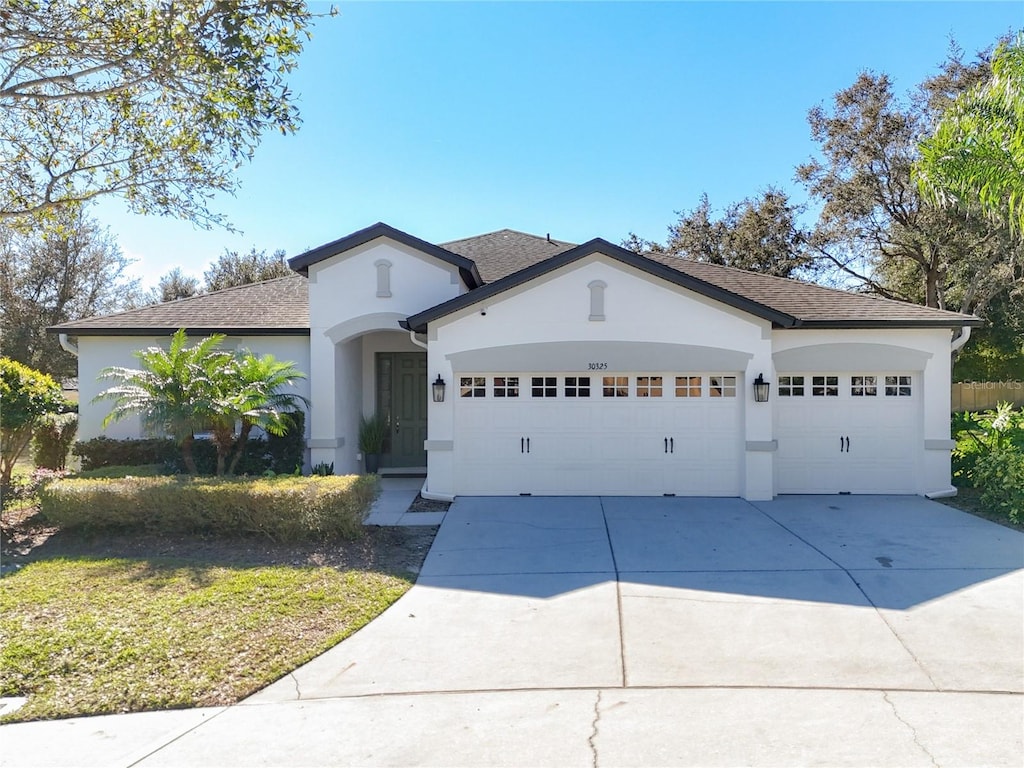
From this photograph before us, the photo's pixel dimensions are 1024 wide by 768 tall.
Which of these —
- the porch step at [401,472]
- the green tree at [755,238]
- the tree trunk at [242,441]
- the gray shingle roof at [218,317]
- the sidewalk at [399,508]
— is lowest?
the sidewalk at [399,508]

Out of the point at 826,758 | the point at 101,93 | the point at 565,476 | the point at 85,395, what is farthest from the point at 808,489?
the point at 85,395

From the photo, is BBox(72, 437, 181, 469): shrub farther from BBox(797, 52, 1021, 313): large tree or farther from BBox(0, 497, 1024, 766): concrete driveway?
BBox(797, 52, 1021, 313): large tree

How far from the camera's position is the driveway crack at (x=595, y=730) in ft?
11.2

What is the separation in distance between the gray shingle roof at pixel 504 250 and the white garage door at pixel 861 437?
23.4 feet

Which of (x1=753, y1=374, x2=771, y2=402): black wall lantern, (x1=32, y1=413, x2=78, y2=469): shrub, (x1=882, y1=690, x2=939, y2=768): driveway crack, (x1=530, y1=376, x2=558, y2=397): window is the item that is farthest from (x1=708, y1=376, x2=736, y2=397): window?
(x1=32, y1=413, x2=78, y2=469): shrub

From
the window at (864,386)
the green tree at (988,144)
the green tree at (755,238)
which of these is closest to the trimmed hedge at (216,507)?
the window at (864,386)

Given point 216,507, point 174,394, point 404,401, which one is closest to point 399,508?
point 216,507

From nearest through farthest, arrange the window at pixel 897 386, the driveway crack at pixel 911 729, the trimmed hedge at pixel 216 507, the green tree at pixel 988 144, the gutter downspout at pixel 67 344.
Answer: the driveway crack at pixel 911 729
the trimmed hedge at pixel 216 507
the green tree at pixel 988 144
the window at pixel 897 386
the gutter downspout at pixel 67 344

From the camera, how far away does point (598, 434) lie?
35.2ft

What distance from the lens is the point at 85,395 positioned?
39.7ft

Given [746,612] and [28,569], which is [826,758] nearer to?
[746,612]

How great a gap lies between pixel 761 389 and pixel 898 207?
18829 millimetres

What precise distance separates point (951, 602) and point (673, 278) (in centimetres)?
625

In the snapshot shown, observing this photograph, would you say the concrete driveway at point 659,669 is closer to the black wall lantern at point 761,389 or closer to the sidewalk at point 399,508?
the sidewalk at point 399,508
